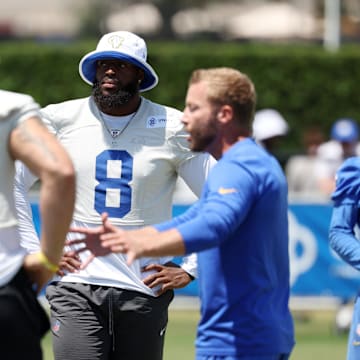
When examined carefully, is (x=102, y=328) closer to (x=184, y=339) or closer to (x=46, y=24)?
(x=184, y=339)

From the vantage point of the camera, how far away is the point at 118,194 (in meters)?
7.18

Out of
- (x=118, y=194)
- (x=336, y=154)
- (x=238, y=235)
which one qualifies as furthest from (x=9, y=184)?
(x=336, y=154)

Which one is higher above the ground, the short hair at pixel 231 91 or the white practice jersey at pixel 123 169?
the short hair at pixel 231 91

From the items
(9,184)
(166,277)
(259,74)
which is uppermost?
(9,184)

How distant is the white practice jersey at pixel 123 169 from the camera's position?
283 inches

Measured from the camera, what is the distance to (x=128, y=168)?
721cm

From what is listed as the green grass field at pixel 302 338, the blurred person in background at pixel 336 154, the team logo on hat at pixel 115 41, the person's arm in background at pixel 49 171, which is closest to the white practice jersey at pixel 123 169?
the team logo on hat at pixel 115 41

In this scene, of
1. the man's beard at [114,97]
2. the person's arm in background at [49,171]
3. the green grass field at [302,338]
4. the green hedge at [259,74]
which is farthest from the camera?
the green hedge at [259,74]

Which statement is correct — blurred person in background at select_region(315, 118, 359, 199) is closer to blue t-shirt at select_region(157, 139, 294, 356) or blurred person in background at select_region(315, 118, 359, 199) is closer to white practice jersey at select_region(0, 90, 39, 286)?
blue t-shirt at select_region(157, 139, 294, 356)

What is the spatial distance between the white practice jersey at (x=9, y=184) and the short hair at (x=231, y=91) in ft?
2.42

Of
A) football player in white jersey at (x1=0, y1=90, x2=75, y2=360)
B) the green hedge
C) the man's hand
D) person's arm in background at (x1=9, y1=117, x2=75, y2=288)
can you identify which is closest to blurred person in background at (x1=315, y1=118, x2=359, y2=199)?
the green hedge

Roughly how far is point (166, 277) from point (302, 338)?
6.88m

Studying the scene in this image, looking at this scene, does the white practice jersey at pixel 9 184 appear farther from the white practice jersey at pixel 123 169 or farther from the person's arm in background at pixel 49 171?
the white practice jersey at pixel 123 169

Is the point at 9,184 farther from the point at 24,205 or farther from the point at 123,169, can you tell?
the point at 24,205
